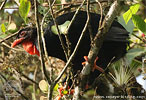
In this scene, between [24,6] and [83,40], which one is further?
[83,40]

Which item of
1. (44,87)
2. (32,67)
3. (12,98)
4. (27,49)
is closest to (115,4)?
(44,87)

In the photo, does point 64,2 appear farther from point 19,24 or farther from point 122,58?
point 122,58

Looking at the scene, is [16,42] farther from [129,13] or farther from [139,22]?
[139,22]

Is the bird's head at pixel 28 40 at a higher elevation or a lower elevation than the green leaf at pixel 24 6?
lower

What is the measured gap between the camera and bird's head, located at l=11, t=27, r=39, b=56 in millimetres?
3969

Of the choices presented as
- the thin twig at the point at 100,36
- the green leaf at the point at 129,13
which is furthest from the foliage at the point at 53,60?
the thin twig at the point at 100,36

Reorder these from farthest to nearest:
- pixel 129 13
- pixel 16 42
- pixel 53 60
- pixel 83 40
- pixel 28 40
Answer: pixel 53 60, pixel 28 40, pixel 16 42, pixel 83 40, pixel 129 13

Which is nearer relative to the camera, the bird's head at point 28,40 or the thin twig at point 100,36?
the thin twig at point 100,36

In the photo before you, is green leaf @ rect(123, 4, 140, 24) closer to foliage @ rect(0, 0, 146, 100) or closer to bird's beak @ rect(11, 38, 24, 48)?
foliage @ rect(0, 0, 146, 100)

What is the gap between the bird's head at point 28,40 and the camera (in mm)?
3969

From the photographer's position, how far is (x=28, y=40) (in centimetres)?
415

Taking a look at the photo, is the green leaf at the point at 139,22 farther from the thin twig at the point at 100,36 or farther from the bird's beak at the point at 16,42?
the bird's beak at the point at 16,42

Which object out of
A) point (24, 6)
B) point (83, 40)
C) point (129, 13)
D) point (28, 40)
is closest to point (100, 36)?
point (129, 13)

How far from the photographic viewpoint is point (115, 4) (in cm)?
257
